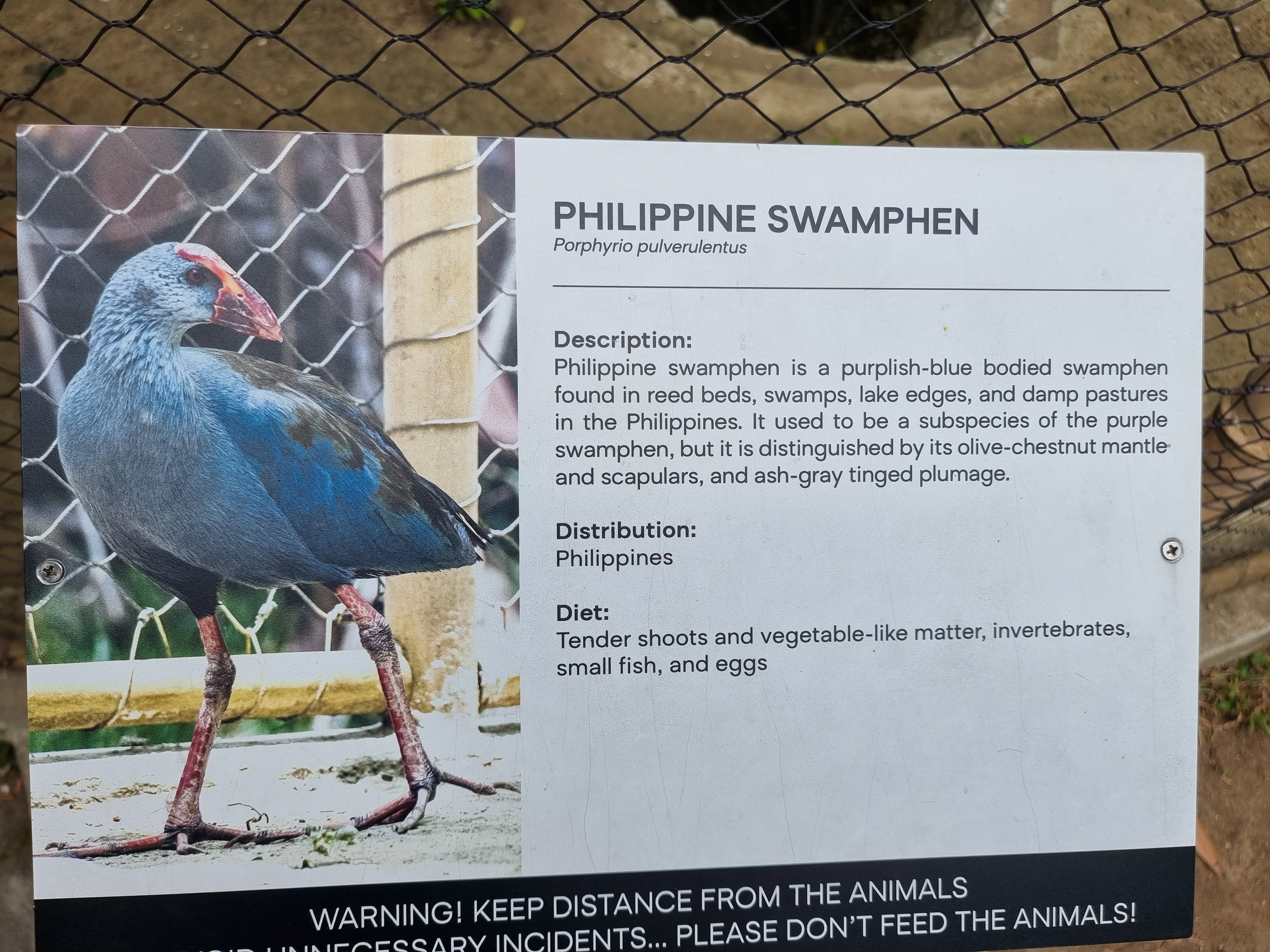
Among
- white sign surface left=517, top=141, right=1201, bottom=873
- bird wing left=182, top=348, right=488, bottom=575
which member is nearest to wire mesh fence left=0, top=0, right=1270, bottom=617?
white sign surface left=517, top=141, right=1201, bottom=873

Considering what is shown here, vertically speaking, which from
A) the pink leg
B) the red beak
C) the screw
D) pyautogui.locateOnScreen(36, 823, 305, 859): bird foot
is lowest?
pyautogui.locateOnScreen(36, 823, 305, 859): bird foot

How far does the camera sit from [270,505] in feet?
2.94

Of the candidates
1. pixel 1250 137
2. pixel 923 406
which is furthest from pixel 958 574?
pixel 1250 137

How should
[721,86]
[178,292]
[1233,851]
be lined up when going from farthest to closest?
[721,86]
[1233,851]
[178,292]

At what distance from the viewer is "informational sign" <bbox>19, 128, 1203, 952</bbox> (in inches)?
35.2

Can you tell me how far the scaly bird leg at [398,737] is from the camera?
35.8 inches

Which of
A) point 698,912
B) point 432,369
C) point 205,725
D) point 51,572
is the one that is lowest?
point 698,912

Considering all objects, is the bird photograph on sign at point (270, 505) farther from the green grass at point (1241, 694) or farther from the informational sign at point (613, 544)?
the green grass at point (1241, 694)

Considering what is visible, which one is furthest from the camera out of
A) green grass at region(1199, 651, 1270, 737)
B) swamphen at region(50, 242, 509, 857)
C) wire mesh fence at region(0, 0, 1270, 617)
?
green grass at region(1199, 651, 1270, 737)

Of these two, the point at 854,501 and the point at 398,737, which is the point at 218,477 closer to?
the point at 398,737

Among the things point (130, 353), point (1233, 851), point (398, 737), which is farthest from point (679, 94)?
point (1233, 851)

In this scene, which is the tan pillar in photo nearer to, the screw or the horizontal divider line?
the horizontal divider line

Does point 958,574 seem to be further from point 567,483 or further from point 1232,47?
point 1232,47

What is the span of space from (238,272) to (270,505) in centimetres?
23
